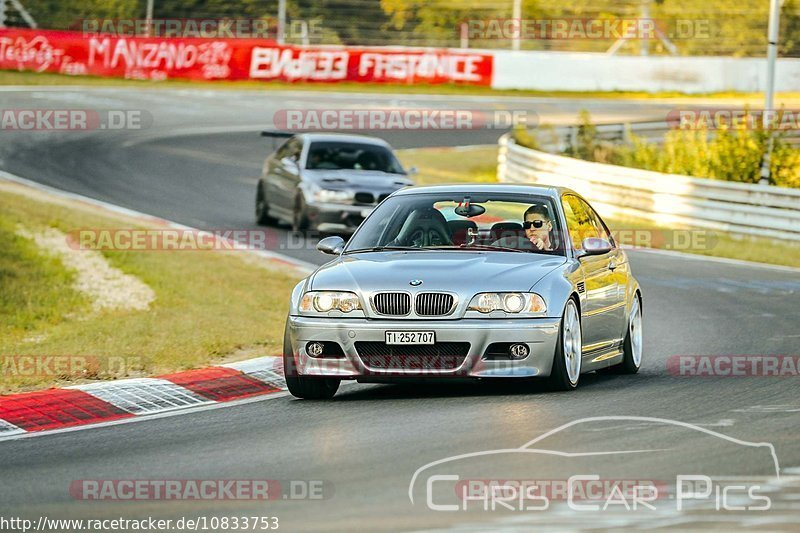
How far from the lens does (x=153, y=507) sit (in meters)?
6.48

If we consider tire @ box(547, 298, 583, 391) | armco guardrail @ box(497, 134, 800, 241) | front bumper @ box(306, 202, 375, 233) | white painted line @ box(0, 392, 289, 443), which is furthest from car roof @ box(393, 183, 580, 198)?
armco guardrail @ box(497, 134, 800, 241)

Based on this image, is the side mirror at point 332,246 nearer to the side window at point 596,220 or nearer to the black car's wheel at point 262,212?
the side window at point 596,220

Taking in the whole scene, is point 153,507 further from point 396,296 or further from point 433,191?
point 433,191

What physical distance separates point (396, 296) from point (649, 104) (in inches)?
1615

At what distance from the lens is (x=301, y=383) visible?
9.74 meters

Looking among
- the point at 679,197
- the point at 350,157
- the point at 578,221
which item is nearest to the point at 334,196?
the point at 350,157

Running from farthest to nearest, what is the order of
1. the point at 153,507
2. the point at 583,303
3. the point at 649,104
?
1. the point at 649,104
2. the point at 583,303
3. the point at 153,507

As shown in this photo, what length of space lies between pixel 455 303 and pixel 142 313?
5895mm

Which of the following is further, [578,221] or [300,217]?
[300,217]

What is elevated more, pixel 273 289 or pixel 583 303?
pixel 583 303

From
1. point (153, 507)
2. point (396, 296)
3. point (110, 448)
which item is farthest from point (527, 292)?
point (153, 507)

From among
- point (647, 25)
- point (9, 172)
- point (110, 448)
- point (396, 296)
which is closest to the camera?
point (110, 448)

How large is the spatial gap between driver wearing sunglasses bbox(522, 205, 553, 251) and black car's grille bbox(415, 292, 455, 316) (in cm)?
126

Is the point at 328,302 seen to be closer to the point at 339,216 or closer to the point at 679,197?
the point at 339,216
